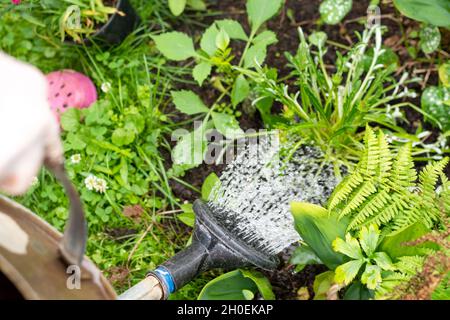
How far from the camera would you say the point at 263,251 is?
4.78 feet

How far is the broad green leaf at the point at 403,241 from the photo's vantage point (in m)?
1.16

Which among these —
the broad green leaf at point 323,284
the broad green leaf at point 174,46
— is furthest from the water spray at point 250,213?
the broad green leaf at point 174,46

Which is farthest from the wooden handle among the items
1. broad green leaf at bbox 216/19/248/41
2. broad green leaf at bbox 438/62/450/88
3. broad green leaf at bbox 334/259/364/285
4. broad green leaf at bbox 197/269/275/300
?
broad green leaf at bbox 438/62/450/88

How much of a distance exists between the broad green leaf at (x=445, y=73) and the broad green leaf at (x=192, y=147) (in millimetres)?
706

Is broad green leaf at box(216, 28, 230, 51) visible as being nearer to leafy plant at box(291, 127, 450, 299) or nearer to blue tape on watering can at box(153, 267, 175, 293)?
leafy plant at box(291, 127, 450, 299)

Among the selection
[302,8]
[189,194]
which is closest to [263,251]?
[189,194]

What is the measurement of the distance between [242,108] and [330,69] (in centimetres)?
32

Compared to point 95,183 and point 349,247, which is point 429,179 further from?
point 95,183

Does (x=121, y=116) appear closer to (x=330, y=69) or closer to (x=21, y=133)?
(x=330, y=69)

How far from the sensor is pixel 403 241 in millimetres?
1193

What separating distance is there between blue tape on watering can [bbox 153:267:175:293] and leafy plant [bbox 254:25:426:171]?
0.48 metres

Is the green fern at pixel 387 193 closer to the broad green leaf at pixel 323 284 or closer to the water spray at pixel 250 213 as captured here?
the broad green leaf at pixel 323 284

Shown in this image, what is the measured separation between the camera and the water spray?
1.36 meters

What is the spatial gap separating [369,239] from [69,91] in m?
1.04
